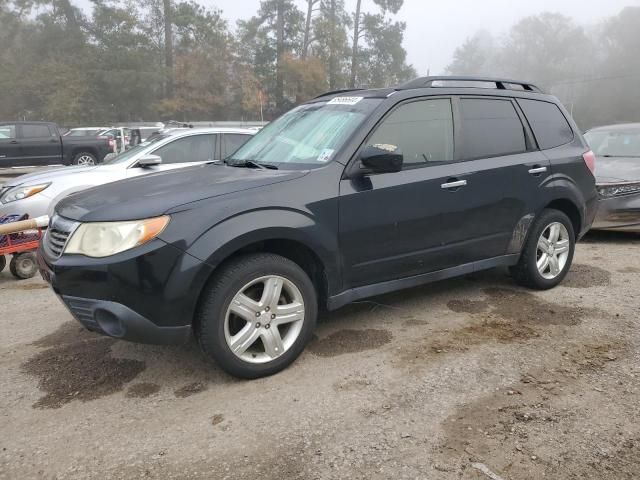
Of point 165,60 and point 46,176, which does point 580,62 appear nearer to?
point 165,60

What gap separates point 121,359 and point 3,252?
2.86 metres

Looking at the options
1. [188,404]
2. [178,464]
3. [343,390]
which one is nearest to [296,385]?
[343,390]

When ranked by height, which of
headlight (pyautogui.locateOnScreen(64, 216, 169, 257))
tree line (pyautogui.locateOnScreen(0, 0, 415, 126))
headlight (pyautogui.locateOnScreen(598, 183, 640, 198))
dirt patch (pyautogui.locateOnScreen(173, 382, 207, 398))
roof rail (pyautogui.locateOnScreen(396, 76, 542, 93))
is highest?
tree line (pyautogui.locateOnScreen(0, 0, 415, 126))

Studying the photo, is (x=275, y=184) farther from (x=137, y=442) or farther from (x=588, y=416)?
(x=588, y=416)

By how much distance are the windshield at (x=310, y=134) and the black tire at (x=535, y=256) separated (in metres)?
1.88

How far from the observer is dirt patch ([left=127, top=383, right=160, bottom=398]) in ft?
10.2

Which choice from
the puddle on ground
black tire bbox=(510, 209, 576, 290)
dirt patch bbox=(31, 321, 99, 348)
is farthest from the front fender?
the puddle on ground

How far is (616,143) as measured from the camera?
777 cm

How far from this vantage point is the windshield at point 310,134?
364cm

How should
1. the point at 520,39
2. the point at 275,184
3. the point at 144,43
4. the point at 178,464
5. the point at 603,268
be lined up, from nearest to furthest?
the point at 178,464
the point at 275,184
the point at 603,268
the point at 144,43
the point at 520,39

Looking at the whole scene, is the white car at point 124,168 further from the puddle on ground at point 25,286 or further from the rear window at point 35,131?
the rear window at point 35,131

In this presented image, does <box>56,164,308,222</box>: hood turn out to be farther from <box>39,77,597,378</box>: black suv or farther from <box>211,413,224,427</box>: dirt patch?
<box>211,413,224,427</box>: dirt patch

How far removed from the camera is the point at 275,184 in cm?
327

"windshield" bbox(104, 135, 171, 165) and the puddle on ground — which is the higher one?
"windshield" bbox(104, 135, 171, 165)
